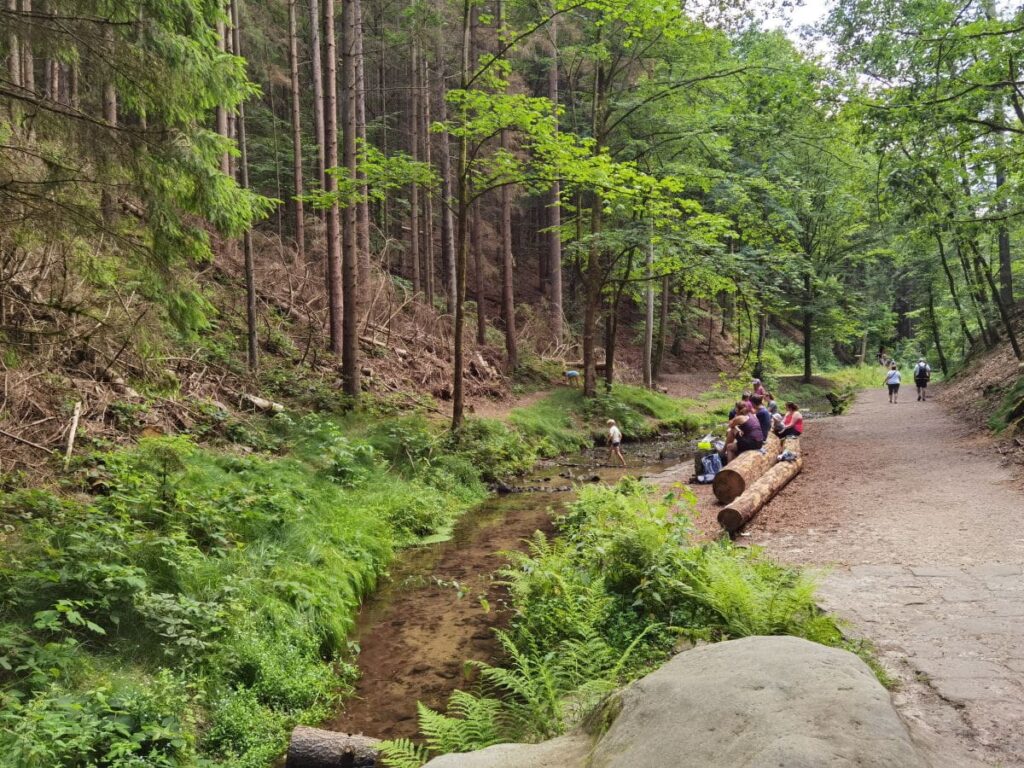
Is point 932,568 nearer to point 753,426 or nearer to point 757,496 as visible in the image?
point 757,496

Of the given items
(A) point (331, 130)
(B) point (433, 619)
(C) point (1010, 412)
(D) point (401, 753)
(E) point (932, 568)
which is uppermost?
(A) point (331, 130)

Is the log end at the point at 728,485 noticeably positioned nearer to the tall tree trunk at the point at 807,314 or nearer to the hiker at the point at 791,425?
the hiker at the point at 791,425

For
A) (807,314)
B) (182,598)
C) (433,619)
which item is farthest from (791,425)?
(807,314)

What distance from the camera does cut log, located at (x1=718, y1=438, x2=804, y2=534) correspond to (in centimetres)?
941

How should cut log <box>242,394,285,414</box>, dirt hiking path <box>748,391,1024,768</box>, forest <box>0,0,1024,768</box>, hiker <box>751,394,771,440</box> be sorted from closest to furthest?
dirt hiking path <box>748,391,1024,768</box>
forest <box>0,0,1024,768</box>
cut log <box>242,394,285,414</box>
hiker <box>751,394,771,440</box>

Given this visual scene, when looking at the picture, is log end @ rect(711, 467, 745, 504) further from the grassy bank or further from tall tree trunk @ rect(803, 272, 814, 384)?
tall tree trunk @ rect(803, 272, 814, 384)

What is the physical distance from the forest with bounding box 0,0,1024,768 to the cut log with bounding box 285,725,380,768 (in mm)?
328

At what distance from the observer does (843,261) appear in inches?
1361

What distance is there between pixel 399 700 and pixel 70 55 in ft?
22.1

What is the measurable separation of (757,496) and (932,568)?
3.26m

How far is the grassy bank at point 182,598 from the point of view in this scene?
184 inches

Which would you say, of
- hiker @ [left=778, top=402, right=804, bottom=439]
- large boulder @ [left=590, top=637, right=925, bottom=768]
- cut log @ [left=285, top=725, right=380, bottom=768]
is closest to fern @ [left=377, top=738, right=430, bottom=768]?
cut log @ [left=285, top=725, right=380, bottom=768]

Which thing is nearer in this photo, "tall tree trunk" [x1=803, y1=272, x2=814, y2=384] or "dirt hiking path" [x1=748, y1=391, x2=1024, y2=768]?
"dirt hiking path" [x1=748, y1=391, x2=1024, y2=768]

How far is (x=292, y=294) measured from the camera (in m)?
19.6
